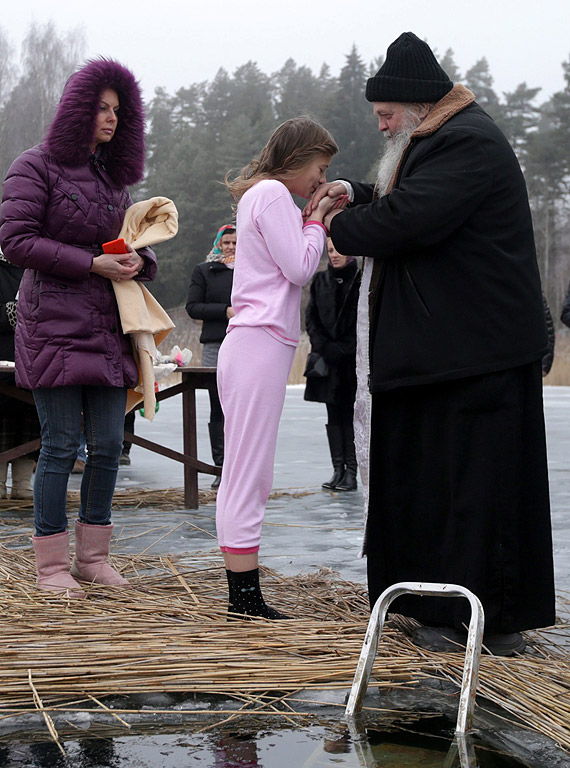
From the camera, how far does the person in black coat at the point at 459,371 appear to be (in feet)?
9.61

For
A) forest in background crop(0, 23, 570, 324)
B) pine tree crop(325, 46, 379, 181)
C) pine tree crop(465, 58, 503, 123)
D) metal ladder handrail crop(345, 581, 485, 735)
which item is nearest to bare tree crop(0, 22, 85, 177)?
forest in background crop(0, 23, 570, 324)

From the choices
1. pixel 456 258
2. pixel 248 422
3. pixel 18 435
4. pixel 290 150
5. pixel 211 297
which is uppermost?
pixel 290 150

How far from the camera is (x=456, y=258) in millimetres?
2951

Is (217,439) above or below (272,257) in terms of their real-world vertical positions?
below

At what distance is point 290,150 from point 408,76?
0.42 m

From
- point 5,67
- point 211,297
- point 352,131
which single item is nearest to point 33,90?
point 5,67

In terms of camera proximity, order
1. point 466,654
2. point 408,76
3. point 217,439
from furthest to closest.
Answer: point 217,439
point 408,76
point 466,654

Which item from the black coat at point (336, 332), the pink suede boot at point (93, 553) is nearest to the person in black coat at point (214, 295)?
the black coat at point (336, 332)

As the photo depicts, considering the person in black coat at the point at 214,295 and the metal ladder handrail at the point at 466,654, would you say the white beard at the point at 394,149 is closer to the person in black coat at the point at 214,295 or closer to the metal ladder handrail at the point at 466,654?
the metal ladder handrail at the point at 466,654

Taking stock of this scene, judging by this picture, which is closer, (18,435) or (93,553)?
(93,553)

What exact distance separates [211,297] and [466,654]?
5895mm

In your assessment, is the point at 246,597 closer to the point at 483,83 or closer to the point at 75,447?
the point at 75,447

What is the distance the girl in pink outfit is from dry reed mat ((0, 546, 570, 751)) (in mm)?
247

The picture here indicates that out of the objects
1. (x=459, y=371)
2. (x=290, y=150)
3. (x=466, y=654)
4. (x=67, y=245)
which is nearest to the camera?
(x=466, y=654)
